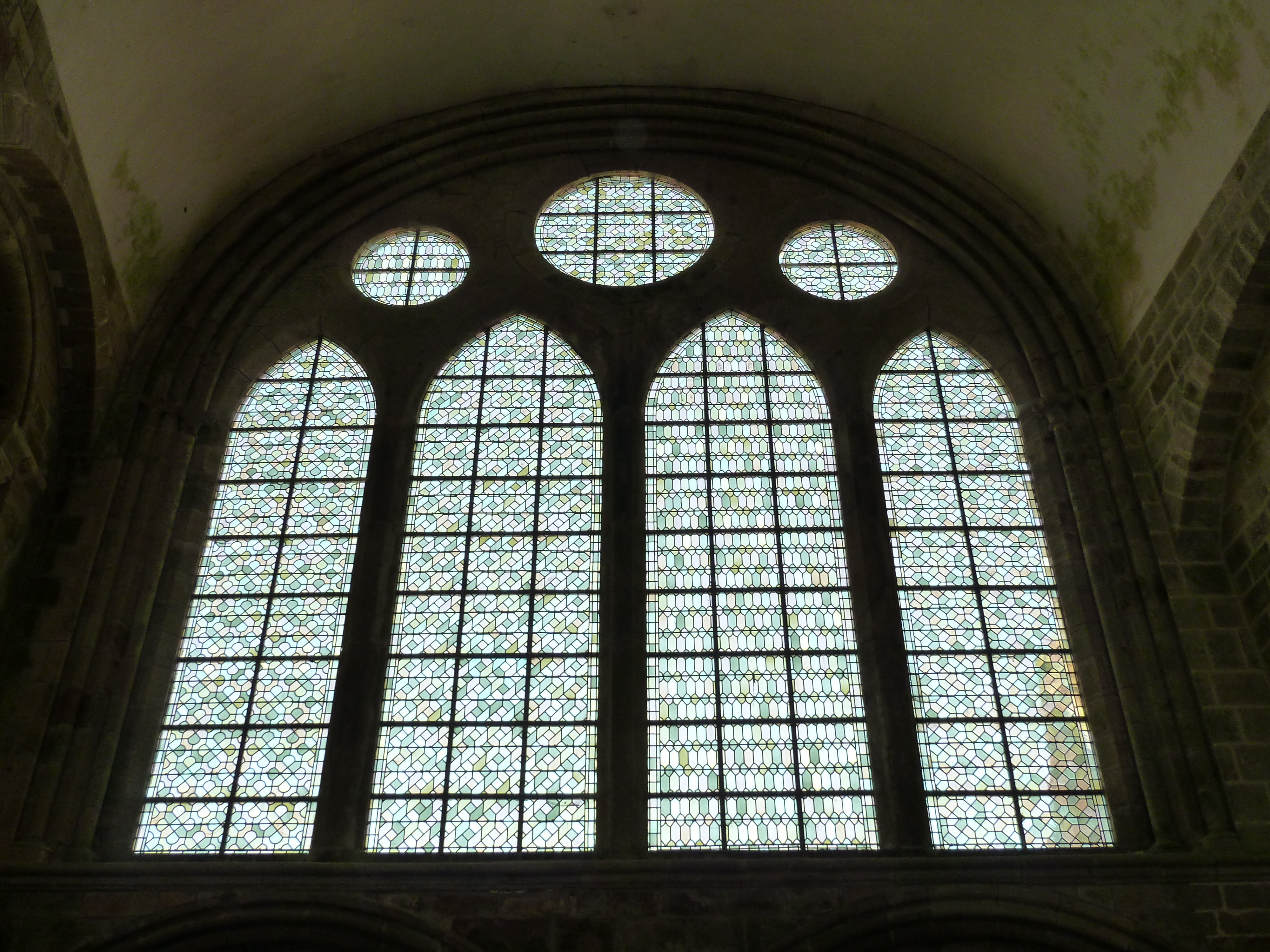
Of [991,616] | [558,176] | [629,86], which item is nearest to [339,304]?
[558,176]

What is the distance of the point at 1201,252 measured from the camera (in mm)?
9445

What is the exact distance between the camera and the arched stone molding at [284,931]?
798 centimetres

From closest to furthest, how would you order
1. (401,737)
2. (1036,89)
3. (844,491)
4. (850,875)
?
(850,875), (401,737), (844,491), (1036,89)

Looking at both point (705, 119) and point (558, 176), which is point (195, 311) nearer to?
point (558, 176)

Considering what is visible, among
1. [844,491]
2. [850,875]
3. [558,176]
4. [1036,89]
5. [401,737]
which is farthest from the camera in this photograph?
[558,176]

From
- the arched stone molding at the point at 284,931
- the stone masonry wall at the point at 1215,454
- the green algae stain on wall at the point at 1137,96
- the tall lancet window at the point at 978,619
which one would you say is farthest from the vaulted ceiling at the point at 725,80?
the arched stone molding at the point at 284,931

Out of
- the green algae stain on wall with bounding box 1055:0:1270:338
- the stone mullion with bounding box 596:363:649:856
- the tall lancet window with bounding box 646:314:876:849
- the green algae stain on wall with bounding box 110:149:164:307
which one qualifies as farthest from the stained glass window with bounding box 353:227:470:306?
the green algae stain on wall with bounding box 1055:0:1270:338

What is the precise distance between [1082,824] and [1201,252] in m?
4.04

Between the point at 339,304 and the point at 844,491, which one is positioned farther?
the point at 339,304

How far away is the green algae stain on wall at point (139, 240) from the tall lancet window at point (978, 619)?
605cm

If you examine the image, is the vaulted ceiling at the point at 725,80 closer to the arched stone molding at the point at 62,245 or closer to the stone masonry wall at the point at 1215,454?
the stone masonry wall at the point at 1215,454

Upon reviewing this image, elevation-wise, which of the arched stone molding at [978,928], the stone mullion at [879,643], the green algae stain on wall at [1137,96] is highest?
the green algae stain on wall at [1137,96]

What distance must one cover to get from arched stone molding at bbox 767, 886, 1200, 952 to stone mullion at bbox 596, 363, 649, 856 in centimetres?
134

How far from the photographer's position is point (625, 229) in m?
12.3
